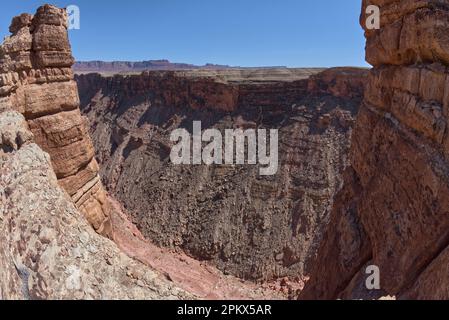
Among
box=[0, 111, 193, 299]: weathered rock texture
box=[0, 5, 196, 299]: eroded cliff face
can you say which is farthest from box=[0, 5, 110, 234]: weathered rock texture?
box=[0, 111, 193, 299]: weathered rock texture

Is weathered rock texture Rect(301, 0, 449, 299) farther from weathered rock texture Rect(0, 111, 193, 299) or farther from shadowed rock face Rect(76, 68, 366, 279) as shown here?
shadowed rock face Rect(76, 68, 366, 279)

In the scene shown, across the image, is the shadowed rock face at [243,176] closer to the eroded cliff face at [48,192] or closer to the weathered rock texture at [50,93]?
the weathered rock texture at [50,93]

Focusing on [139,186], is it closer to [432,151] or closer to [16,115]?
[16,115]

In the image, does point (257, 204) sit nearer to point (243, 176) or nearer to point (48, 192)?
point (243, 176)

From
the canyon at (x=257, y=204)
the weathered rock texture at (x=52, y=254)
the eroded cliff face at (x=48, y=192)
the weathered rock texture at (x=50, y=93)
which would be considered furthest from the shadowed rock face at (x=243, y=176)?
the weathered rock texture at (x=52, y=254)

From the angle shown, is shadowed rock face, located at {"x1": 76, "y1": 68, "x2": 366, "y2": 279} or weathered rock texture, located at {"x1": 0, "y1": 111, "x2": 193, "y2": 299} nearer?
weathered rock texture, located at {"x1": 0, "y1": 111, "x2": 193, "y2": 299}

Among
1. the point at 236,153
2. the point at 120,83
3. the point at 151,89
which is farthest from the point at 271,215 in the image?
the point at 120,83
